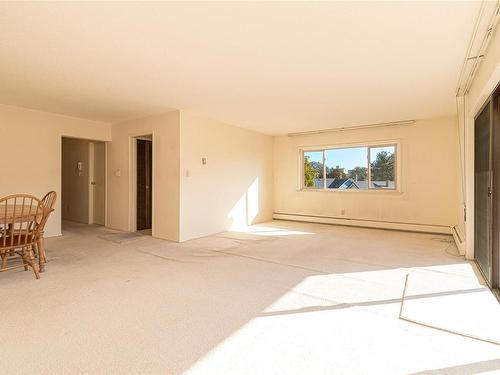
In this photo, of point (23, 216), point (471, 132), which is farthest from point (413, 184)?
point (23, 216)

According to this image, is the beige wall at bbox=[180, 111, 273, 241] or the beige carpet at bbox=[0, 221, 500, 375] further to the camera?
the beige wall at bbox=[180, 111, 273, 241]

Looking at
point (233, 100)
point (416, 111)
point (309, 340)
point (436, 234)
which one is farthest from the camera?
point (436, 234)

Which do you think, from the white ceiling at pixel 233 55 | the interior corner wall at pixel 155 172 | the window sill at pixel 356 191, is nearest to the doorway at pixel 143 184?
the interior corner wall at pixel 155 172

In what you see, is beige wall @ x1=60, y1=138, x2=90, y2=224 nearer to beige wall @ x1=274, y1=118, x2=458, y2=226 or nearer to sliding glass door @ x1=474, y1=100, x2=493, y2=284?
beige wall @ x1=274, y1=118, x2=458, y2=226

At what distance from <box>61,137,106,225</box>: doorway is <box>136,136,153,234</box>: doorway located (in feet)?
3.66

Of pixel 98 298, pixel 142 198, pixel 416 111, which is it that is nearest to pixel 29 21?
pixel 98 298

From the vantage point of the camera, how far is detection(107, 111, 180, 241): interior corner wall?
4734 mm

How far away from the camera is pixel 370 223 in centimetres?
606

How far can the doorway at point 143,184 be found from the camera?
18.5 ft

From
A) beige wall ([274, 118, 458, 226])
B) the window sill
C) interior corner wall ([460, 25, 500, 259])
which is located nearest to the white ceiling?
interior corner wall ([460, 25, 500, 259])

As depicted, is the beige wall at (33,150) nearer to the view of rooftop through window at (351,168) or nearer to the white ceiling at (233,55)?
the white ceiling at (233,55)

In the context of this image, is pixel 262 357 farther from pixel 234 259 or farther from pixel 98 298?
pixel 234 259

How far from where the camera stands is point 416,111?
4852 millimetres

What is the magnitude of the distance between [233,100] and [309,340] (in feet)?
11.1
